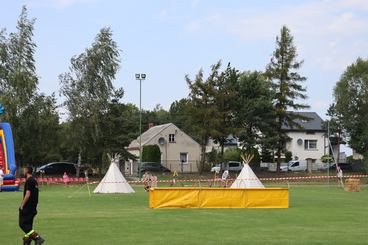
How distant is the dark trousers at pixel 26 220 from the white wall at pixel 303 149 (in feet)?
293

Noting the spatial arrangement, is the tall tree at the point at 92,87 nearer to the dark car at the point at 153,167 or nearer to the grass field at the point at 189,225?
the dark car at the point at 153,167

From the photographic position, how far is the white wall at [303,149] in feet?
332

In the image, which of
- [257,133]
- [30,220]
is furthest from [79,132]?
[30,220]

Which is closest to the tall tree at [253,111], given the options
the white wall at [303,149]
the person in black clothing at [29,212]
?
the white wall at [303,149]

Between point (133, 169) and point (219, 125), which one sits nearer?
point (219, 125)

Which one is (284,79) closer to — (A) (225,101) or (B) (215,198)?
(A) (225,101)

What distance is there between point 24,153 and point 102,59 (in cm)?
1235

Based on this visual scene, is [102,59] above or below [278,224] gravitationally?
above

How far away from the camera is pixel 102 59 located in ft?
212

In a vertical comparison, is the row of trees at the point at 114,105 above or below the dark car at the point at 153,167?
above

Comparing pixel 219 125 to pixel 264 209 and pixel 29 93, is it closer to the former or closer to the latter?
pixel 29 93

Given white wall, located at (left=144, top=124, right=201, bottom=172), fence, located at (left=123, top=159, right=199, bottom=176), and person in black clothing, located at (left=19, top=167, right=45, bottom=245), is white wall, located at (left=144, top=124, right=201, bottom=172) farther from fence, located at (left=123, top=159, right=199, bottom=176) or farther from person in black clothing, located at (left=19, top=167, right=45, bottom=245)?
person in black clothing, located at (left=19, top=167, right=45, bottom=245)

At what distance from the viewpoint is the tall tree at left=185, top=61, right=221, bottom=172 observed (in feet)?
229

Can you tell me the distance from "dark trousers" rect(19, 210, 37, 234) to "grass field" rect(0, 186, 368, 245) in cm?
104
